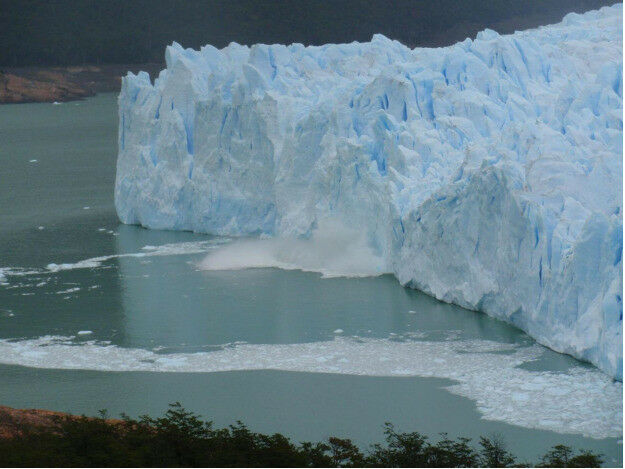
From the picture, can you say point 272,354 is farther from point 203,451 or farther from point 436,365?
point 203,451

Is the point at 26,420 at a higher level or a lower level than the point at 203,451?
lower

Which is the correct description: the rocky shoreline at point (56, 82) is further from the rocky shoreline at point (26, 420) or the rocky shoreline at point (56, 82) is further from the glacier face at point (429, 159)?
the rocky shoreline at point (26, 420)

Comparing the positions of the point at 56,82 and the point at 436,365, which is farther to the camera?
the point at 56,82

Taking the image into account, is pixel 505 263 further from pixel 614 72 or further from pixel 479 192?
pixel 614 72

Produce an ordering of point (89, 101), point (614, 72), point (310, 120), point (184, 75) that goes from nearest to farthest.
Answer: point (614, 72) < point (310, 120) < point (184, 75) < point (89, 101)

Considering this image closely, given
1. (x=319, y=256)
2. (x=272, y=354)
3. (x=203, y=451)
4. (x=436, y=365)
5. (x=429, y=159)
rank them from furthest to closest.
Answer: (x=319, y=256)
(x=429, y=159)
(x=272, y=354)
(x=436, y=365)
(x=203, y=451)

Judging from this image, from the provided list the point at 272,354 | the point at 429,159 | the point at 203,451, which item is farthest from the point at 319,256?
the point at 203,451

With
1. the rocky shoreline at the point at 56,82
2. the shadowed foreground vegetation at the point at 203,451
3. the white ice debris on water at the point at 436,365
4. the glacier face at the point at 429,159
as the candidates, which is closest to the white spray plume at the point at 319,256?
the glacier face at the point at 429,159

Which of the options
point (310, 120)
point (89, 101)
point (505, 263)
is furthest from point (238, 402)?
point (89, 101)
